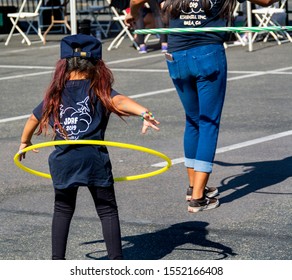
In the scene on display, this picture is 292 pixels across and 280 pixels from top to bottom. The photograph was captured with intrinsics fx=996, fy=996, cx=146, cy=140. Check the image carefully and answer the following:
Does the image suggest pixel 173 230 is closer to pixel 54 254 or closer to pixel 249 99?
pixel 54 254

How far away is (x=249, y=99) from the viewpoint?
13320 mm

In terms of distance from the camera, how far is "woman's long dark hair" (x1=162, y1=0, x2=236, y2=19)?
7.60 metres

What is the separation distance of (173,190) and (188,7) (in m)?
1.66

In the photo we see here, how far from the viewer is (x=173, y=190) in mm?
8445

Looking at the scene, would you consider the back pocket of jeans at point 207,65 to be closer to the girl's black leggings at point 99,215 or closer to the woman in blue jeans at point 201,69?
the woman in blue jeans at point 201,69

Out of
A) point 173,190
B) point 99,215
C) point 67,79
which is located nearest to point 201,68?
point 173,190

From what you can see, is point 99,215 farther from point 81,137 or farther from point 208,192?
point 208,192

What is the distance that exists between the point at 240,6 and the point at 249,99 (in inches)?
367

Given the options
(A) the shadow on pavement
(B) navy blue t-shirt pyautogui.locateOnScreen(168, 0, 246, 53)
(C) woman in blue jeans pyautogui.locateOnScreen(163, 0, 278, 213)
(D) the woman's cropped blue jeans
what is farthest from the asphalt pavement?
(B) navy blue t-shirt pyautogui.locateOnScreen(168, 0, 246, 53)

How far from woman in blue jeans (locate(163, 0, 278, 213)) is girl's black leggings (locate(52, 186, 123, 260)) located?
1.83m

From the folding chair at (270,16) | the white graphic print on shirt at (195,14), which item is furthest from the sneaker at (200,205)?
the folding chair at (270,16)

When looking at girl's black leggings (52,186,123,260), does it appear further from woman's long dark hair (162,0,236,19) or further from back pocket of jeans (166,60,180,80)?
woman's long dark hair (162,0,236,19)

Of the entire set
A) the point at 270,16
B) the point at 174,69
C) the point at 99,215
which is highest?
the point at 174,69

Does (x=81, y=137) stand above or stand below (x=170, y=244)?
above
